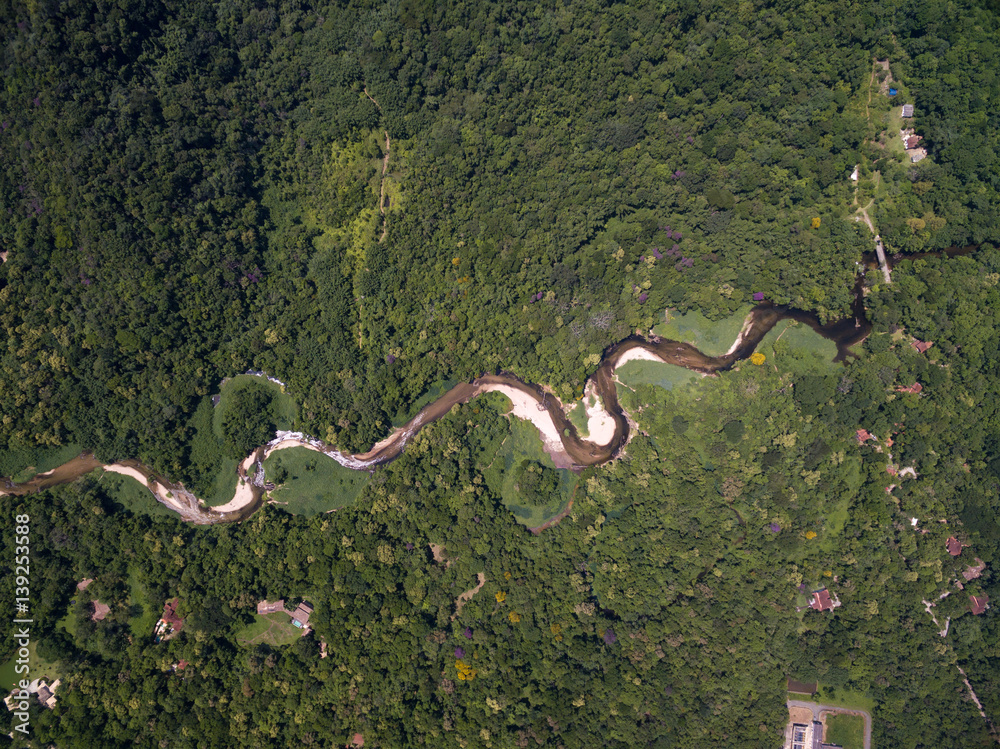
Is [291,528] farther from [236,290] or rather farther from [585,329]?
[585,329]

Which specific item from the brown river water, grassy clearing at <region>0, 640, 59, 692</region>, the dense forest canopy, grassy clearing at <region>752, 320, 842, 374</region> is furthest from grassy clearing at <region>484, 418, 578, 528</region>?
grassy clearing at <region>0, 640, 59, 692</region>

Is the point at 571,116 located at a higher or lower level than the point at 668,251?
higher

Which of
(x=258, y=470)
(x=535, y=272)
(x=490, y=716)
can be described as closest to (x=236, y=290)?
Answer: (x=258, y=470)

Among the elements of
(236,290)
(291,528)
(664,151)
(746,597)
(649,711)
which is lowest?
(649,711)

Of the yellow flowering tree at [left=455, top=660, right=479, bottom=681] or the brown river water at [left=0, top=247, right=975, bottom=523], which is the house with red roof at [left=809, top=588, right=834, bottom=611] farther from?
the yellow flowering tree at [left=455, top=660, right=479, bottom=681]

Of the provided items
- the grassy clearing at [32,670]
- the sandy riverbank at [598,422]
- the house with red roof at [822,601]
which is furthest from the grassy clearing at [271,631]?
the house with red roof at [822,601]

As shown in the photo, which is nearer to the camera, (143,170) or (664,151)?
(143,170)

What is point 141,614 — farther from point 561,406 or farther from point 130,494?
point 561,406
